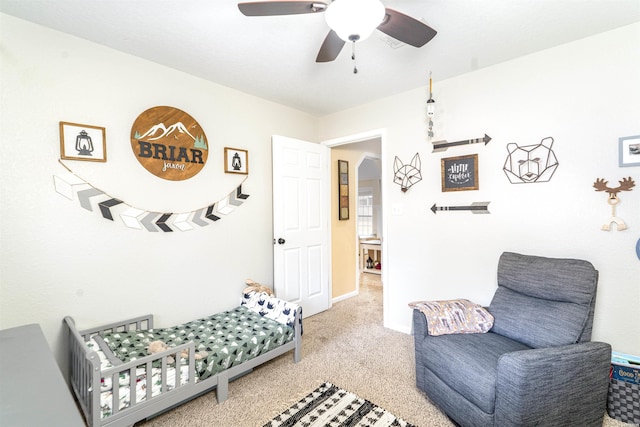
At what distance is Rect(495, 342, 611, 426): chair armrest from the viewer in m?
1.36

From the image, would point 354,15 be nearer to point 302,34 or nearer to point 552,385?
point 302,34

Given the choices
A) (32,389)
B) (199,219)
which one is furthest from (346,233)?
(32,389)

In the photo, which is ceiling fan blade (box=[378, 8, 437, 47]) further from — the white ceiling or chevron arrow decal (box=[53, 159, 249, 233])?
chevron arrow decal (box=[53, 159, 249, 233])

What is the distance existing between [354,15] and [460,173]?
185 centimetres

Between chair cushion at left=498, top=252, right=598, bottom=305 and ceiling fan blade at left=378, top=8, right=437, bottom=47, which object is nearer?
ceiling fan blade at left=378, top=8, right=437, bottom=47

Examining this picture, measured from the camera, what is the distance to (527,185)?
2291 millimetres

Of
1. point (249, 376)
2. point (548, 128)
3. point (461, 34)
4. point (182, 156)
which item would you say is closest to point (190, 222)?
point (182, 156)

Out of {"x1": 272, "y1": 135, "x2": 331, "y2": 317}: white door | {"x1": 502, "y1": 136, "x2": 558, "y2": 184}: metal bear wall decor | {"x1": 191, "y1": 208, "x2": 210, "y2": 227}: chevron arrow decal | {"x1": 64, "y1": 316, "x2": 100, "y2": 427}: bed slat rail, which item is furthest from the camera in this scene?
{"x1": 272, "y1": 135, "x2": 331, "y2": 317}: white door

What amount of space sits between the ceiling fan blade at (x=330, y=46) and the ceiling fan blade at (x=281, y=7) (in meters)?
0.22

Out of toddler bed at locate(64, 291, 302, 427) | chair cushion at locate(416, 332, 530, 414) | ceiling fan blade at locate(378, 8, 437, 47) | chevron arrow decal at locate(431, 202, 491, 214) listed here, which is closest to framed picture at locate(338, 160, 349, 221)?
chevron arrow decal at locate(431, 202, 491, 214)

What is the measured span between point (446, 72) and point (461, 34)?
1.91 ft

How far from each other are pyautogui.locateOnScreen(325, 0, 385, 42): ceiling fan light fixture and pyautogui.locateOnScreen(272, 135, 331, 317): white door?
2.00 meters

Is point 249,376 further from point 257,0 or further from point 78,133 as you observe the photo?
point 257,0

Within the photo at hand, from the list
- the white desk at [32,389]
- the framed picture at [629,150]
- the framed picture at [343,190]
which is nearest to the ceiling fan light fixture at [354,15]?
the white desk at [32,389]
